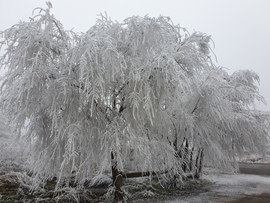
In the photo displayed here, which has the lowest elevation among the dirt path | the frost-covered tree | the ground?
the dirt path

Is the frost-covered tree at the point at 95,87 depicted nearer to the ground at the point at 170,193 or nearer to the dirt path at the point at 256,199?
the ground at the point at 170,193

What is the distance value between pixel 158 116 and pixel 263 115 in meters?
8.27

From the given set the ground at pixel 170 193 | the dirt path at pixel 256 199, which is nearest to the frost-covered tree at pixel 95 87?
the ground at pixel 170 193

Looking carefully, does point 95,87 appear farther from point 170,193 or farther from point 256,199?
point 256,199

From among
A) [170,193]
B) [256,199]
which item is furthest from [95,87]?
[256,199]

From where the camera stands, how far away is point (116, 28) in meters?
6.67

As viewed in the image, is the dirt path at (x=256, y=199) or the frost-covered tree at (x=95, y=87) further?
the dirt path at (x=256, y=199)

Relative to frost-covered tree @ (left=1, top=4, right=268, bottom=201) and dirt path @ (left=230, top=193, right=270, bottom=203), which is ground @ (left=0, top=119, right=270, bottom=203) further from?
frost-covered tree @ (left=1, top=4, right=268, bottom=201)

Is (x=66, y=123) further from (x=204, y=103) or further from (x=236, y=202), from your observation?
(x=236, y=202)

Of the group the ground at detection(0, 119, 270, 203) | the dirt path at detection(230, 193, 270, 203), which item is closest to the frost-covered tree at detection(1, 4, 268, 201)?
the ground at detection(0, 119, 270, 203)

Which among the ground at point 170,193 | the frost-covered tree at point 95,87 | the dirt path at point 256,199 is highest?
the frost-covered tree at point 95,87

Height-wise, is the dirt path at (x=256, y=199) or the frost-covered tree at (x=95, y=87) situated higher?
Answer: the frost-covered tree at (x=95, y=87)

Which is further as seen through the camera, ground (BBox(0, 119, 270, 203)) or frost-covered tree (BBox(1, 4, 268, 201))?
ground (BBox(0, 119, 270, 203))

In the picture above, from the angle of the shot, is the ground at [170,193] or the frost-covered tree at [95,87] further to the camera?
the ground at [170,193]
